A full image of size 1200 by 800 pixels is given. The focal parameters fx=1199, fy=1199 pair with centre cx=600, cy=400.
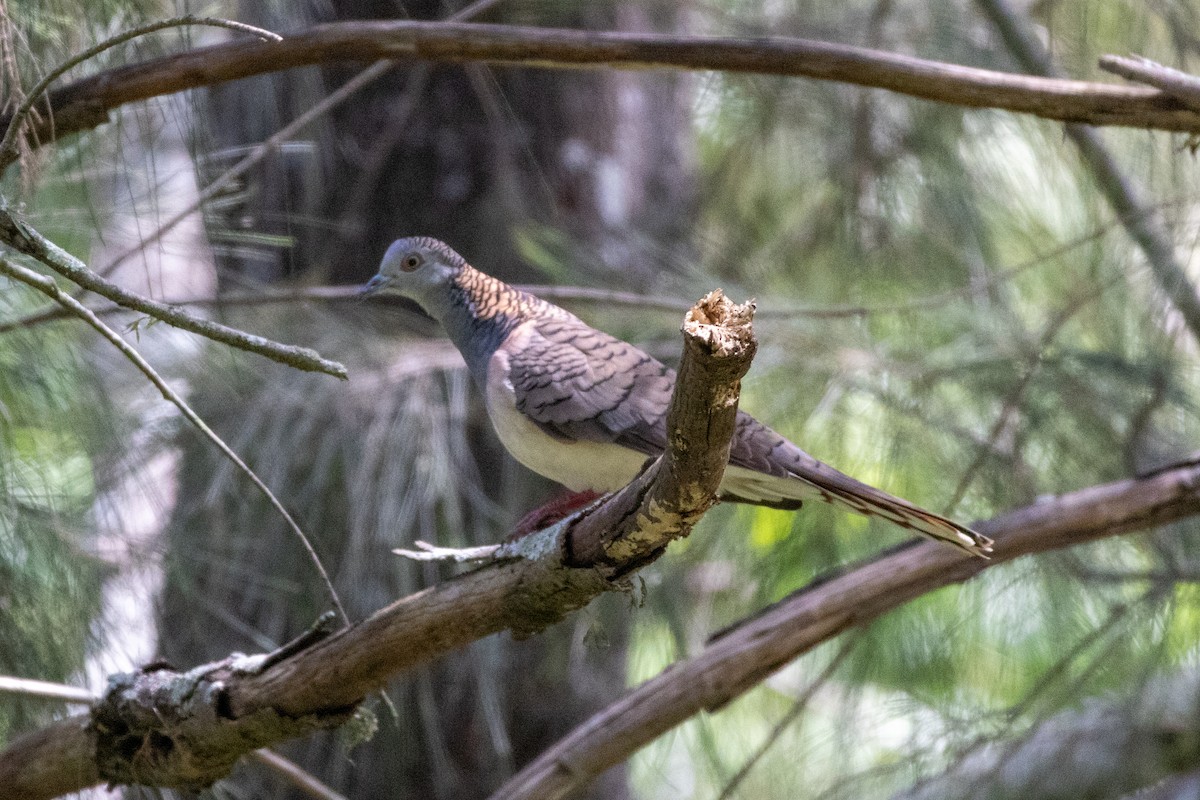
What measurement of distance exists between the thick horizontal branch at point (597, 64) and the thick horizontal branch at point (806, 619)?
0.85 meters

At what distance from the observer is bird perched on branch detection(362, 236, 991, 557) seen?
88.3 inches

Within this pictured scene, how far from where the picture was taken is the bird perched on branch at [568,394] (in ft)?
7.36

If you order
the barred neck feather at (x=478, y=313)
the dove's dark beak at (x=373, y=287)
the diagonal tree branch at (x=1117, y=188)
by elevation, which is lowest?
the barred neck feather at (x=478, y=313)

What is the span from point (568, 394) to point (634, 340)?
0.96 meters

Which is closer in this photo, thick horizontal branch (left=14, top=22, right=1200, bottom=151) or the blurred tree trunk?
thick horizontal branch (left=14, top=22, right=1200, bottom=151)

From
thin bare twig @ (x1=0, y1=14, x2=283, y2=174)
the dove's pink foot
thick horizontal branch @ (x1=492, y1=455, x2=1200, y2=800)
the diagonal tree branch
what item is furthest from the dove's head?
the diagonal tree branch

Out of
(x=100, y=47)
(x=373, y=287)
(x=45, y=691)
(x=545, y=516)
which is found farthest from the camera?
(x=373, y=287)

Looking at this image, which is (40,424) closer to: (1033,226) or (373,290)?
(373,290)

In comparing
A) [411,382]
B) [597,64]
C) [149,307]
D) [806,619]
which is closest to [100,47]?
[149,307]

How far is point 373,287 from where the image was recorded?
2572 millimetres

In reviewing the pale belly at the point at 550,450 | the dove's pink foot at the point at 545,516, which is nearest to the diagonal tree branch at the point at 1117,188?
the pale belly at the point at 550,450

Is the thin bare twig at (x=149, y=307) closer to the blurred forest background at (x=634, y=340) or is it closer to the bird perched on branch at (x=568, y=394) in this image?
the blurred forest background at (x=634, y=340)

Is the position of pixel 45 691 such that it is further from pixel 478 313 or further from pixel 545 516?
pixel 478 313

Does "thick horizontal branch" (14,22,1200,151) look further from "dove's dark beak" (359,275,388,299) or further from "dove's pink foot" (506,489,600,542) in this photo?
"dove's pink foot" (506,489,600,542)
